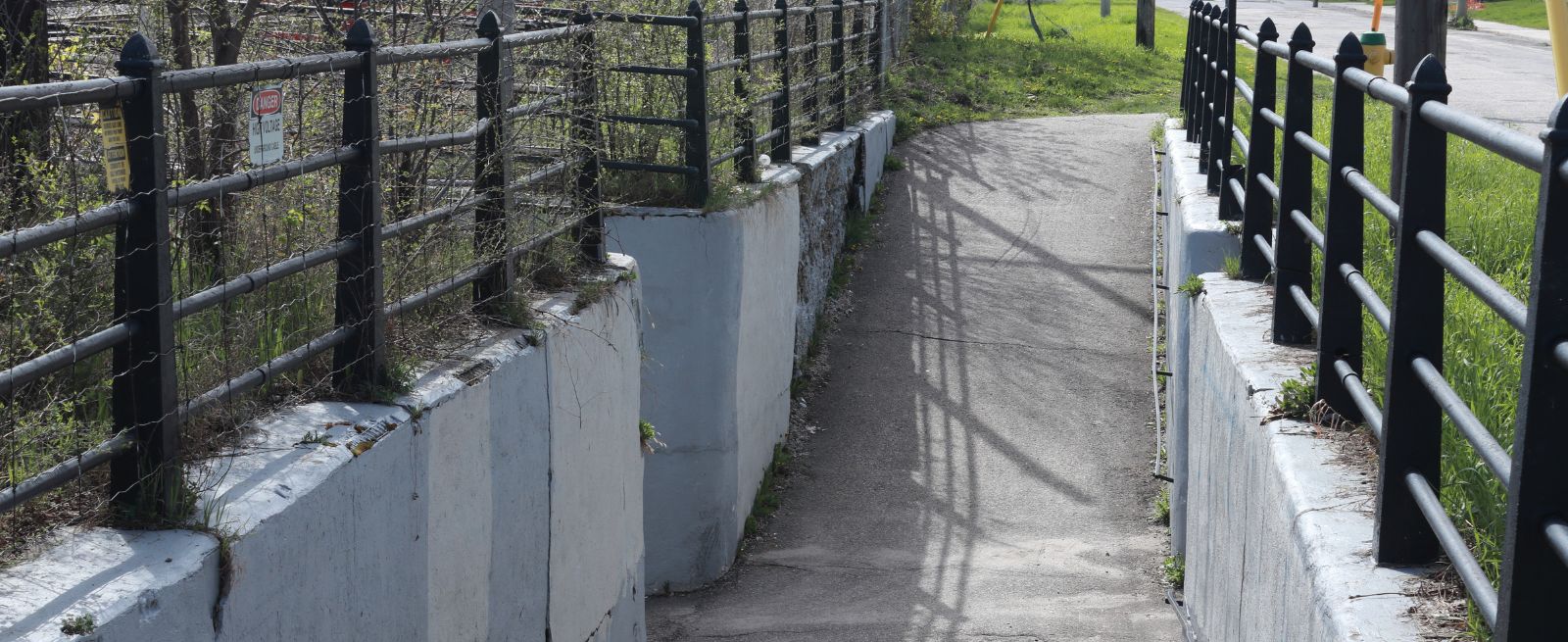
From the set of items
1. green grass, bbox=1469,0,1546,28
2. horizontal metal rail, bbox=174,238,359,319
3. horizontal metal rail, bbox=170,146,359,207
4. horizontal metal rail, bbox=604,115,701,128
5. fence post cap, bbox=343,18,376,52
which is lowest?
horizontal metal rail, bbox=174,238,359,319

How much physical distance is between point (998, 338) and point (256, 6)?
21.3 ft

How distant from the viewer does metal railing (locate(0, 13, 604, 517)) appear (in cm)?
289

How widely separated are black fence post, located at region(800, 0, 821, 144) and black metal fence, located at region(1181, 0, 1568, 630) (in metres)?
6.60

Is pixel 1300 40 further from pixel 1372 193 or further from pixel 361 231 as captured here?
pixel 361 231

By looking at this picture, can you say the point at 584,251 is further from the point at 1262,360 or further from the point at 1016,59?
the point at 1016,59

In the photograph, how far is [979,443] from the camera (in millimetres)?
9430

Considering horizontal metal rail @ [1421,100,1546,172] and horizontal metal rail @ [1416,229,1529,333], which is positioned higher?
horizontal metal rail @ [1421,100,1546,172]

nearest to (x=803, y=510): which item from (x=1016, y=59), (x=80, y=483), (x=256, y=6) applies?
(x=256, y=6)

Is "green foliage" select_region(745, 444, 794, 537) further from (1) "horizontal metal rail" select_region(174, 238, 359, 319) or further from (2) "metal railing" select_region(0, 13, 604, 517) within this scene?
(1) "horizontal metal rail" select_region(174, 238, 359, 319)

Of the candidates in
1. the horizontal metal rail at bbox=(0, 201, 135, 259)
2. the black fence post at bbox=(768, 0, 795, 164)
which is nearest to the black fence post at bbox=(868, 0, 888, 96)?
the black fence post at bbox=(768, 0, 795, 164)

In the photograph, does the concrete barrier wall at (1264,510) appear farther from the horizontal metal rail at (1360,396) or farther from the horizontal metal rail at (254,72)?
the horizontal metal rail at (254,72)

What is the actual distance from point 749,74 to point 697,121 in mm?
1141

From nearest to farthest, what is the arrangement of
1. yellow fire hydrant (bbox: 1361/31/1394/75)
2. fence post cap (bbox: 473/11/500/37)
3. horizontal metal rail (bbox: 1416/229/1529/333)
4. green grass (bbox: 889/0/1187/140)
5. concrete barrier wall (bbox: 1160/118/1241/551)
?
horizontal metal rail (bbox: 1416/229/1529/333), fence post cap (bbox: 473/11/500/37), concrete barrier wall (bbox: 1160/118/1241/551), yellow fire hydrant (bbox: 1361/31/1394/75), green grass (bbox: 889/0/1187/140)

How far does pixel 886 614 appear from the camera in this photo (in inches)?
288
